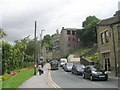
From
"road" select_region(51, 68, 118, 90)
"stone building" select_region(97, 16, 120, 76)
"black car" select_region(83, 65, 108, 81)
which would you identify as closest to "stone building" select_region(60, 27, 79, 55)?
"stone building" select_region(97, 16, 120, 76)

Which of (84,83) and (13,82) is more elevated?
(13,82)

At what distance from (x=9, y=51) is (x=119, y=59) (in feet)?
67.5

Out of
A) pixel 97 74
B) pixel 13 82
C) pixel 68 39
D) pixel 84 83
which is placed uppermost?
pixel 68 39

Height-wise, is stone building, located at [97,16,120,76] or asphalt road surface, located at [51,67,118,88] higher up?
stone building, located at [97,16,120,76]

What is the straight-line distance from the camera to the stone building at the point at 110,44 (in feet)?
106

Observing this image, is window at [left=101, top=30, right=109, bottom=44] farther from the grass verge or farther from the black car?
the grass verge

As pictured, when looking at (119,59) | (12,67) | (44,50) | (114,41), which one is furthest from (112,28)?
(44,50)

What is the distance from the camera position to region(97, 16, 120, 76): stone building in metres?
32.3

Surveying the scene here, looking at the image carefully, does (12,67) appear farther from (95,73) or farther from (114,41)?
(95,73)

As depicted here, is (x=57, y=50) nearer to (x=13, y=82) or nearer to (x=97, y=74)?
(x=97, y=74)

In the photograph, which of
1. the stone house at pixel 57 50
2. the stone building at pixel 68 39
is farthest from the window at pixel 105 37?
the stone house at pixel 57 50

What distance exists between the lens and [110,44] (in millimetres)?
34750

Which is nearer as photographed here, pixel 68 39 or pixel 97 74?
pixel 97 74

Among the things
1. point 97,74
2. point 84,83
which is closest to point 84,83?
point 84,83
